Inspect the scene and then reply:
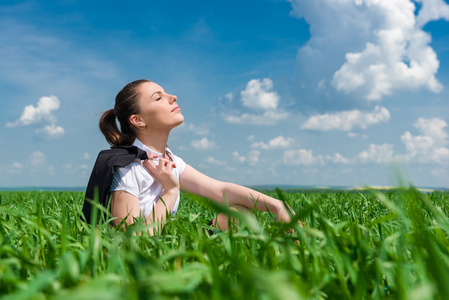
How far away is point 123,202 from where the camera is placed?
121 inches

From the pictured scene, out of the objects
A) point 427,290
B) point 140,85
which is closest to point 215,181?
point 140,85

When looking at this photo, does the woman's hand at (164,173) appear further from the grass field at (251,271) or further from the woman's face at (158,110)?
the grass field at (251,271)

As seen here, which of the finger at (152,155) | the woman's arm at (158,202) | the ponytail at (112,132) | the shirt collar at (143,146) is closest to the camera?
the woman's arm at (158,202)

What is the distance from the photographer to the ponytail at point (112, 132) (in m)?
3.78

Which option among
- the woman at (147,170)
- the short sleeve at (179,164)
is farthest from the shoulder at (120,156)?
the short sleeve at (179,164)

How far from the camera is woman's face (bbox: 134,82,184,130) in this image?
3.61 metres

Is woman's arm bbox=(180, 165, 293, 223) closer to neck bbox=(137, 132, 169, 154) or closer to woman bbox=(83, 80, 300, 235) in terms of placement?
woman bbox=(83, 80, 300, 235)

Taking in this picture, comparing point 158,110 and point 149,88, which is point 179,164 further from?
point 149,88

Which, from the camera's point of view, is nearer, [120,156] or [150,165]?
[120,156]

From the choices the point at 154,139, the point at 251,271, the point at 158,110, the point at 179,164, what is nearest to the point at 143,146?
the point at 154,139

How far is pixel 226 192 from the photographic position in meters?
3.68

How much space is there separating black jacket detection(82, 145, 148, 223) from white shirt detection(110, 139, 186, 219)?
8cm

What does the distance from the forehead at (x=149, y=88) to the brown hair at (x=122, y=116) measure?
0.05 metres

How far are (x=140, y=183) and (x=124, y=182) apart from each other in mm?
197
